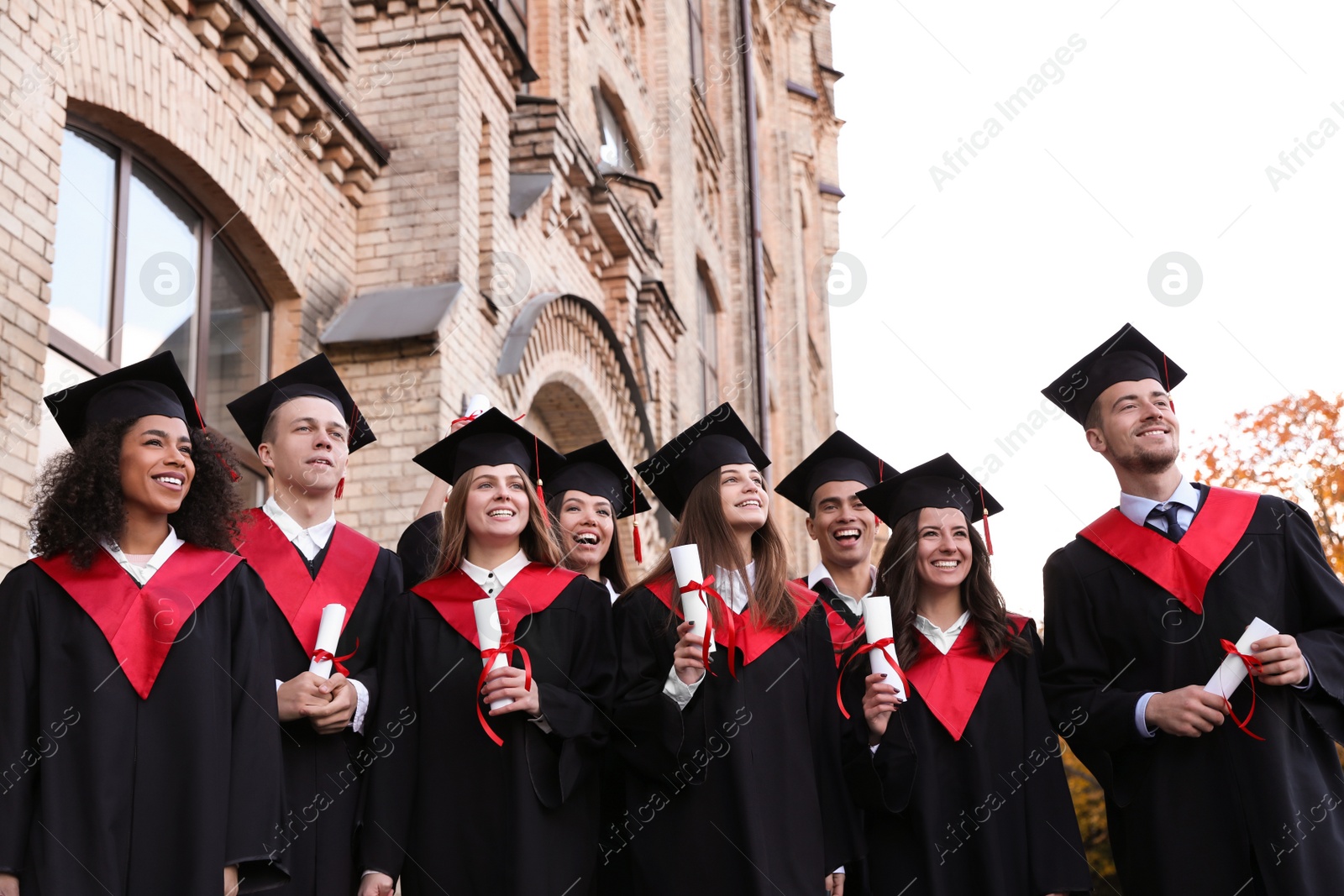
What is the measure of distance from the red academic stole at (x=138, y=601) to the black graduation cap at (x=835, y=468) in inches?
102

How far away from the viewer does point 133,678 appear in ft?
12.0

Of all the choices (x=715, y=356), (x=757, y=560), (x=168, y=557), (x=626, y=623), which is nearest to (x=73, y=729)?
(x=168, y=557)

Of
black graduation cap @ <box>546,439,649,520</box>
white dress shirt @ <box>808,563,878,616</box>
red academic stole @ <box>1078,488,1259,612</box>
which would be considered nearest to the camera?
red academic stole @ <box>1078,488,1259,612</box>

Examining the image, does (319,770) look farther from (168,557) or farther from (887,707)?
(887,707)

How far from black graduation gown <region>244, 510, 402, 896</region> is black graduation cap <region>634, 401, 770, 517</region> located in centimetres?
119

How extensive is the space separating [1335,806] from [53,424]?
5.67 meters

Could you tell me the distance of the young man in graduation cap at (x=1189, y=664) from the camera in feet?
12.9

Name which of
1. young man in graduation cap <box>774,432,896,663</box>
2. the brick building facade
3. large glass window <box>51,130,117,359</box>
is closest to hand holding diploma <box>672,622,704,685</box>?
young man in graduation cap <box>774,432,896,663</box>

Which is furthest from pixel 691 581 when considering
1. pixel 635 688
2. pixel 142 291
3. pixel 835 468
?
pixel 142 291

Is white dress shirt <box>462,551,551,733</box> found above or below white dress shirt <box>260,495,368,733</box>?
below

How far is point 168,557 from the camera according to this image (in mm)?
3920

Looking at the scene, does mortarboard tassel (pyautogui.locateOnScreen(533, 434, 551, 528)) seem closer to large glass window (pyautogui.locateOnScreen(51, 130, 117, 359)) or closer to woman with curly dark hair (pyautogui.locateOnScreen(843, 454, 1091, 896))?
woman with curly dark hair (pyautogui.locateOnScreen(843, 454, 1091, 896))

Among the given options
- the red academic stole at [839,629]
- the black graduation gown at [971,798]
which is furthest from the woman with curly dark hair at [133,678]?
the red academic stole at [839,629]

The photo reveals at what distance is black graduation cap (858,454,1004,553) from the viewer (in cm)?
478
